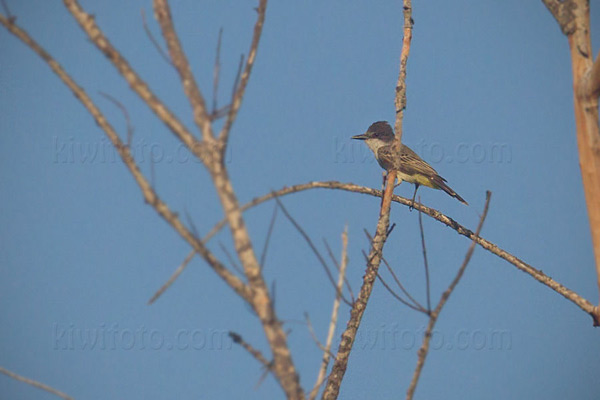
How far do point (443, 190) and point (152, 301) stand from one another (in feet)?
31.2

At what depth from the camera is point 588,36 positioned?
15.6 feet

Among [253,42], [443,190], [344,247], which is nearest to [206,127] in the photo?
[253,42]

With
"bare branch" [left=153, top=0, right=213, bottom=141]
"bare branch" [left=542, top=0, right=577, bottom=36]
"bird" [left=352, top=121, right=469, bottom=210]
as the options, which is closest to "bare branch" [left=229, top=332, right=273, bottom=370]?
"bare branch" [left=153, top=0, right=213, bottom=141]

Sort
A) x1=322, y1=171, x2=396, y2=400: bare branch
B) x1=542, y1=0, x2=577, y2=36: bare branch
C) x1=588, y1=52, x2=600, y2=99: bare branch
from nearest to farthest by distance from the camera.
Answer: x1=588, y1=52, x2=600, y2=99: bare branch → x1=542, y1=0, x2=577, y2=36: bare branch → x1=322, y1=171, x2=396, y2=400: bare branch

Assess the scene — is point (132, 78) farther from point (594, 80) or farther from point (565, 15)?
point (565, 15)

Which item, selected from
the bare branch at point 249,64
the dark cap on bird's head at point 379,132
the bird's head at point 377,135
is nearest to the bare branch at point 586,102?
the bare branch at point 249,64

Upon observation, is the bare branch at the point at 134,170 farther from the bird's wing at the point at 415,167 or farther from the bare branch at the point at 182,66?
the bird's wing at the point at 415,167

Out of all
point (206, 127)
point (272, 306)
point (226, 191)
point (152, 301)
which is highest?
point (206, 127)

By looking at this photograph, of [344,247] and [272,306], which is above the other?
[344,247]

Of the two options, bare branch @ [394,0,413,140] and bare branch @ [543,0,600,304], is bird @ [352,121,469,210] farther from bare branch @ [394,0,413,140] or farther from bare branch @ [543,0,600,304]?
bare branch @ [543,0,600,304]

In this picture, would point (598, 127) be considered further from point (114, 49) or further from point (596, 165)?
point (114, 49)

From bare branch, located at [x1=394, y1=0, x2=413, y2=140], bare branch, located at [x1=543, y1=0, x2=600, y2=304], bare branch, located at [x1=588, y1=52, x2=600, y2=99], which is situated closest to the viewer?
bare branch, located at [x1=588, y1=52, x2=600, y2=99]

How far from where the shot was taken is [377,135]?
13109 mm

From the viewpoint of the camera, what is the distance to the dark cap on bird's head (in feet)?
42.8
